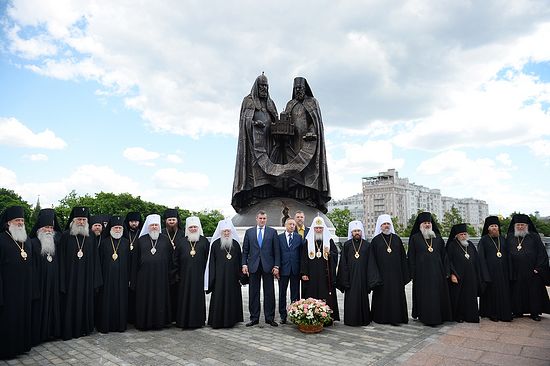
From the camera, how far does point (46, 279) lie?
620 centimetres

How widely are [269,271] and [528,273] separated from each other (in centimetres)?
503

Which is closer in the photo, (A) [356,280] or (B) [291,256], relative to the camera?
(A) [356,280]

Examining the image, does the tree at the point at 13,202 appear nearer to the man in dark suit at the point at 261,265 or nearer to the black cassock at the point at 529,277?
the man in dark suit at the point at 261,265

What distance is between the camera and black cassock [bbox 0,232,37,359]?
531 cm

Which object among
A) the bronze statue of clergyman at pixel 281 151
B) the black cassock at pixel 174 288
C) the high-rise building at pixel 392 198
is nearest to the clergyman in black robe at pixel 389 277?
the black cassock at pixel 174 288

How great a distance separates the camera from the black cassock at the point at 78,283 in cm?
640

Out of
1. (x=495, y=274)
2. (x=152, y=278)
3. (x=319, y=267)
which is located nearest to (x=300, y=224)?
(x=319, y=267)

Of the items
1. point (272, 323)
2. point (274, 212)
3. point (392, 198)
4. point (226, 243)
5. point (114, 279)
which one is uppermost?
point (392, 198)

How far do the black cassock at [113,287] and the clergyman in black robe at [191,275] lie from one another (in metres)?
0.89

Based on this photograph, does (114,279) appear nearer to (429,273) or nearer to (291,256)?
(291,256)

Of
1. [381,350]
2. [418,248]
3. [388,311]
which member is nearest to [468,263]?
[418,248]

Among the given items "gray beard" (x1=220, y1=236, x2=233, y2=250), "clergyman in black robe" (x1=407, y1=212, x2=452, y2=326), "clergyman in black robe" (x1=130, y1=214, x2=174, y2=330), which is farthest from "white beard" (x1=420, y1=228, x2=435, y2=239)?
"clergyman in black robe" (x1=130, y1=214, x2=174, y2=330)

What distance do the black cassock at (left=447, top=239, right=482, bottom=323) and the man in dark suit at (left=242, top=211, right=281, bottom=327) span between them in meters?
3.39

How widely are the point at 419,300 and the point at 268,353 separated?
332 centimetres
